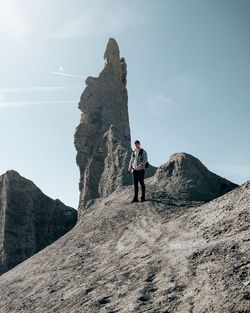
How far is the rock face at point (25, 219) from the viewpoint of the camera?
29.0 metres

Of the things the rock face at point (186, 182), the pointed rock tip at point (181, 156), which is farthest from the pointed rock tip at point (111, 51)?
the rock face at point (186, 182)

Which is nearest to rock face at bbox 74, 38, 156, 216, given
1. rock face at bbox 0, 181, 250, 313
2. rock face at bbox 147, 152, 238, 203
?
rock face at bbox 147, 152, 238, 203

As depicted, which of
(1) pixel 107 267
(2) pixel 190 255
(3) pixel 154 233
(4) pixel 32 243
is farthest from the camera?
(4) pixel 32 243

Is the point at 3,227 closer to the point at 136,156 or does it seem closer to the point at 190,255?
the point at 136,156

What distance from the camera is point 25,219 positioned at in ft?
103

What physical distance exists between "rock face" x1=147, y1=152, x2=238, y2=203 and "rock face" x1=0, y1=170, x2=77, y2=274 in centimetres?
1151

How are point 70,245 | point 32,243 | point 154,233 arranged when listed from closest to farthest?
1. point 154,233
2. point 70,245
3. point 32,243

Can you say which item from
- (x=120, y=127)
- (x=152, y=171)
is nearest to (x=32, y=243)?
(x=152, y=171)

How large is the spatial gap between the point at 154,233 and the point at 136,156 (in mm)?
5170

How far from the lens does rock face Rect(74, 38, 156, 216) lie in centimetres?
3177

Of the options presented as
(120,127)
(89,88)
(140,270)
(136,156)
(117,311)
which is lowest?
(117,311)

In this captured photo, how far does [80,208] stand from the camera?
32.9 metres

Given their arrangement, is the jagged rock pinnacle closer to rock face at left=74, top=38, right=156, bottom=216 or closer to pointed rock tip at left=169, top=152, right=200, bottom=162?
rock face at left=74, top=38, right=156, bottom=216

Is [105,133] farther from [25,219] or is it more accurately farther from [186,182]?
[186,182]
